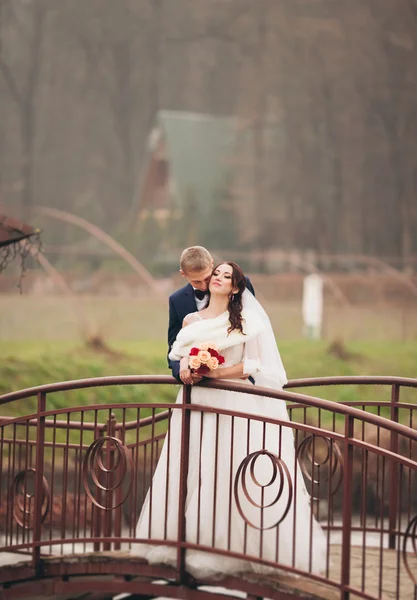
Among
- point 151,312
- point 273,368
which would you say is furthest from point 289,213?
point 273,368

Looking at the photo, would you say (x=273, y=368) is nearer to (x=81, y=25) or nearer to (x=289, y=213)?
(x=289, y=213)

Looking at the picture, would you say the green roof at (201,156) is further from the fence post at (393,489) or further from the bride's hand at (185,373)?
the bride's hand at (185,373)

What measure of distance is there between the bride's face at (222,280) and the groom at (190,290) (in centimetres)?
6

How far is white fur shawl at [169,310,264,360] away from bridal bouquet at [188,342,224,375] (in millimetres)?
135

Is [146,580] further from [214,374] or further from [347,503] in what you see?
[347,503]

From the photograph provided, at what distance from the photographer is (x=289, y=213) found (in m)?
15.2

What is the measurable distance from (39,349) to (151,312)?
1.86m

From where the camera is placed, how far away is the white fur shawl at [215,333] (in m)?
5.38

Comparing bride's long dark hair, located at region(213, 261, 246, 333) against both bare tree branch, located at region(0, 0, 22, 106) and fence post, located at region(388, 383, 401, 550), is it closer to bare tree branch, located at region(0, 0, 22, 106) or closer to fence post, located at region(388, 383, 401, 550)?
fence post, located at region(388, 383, 401, 550)

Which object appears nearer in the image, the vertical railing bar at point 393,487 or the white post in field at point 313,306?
the vertical railing bar at point 393,487

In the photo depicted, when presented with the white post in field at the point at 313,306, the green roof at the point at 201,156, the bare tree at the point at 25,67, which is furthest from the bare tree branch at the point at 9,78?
the white post in field at the point at 313,306

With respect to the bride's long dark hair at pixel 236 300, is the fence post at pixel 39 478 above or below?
below

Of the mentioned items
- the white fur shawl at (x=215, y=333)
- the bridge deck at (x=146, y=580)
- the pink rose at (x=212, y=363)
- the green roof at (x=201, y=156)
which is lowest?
the bridge deck at (x=146, y=580)

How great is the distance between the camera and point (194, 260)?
5363mm
